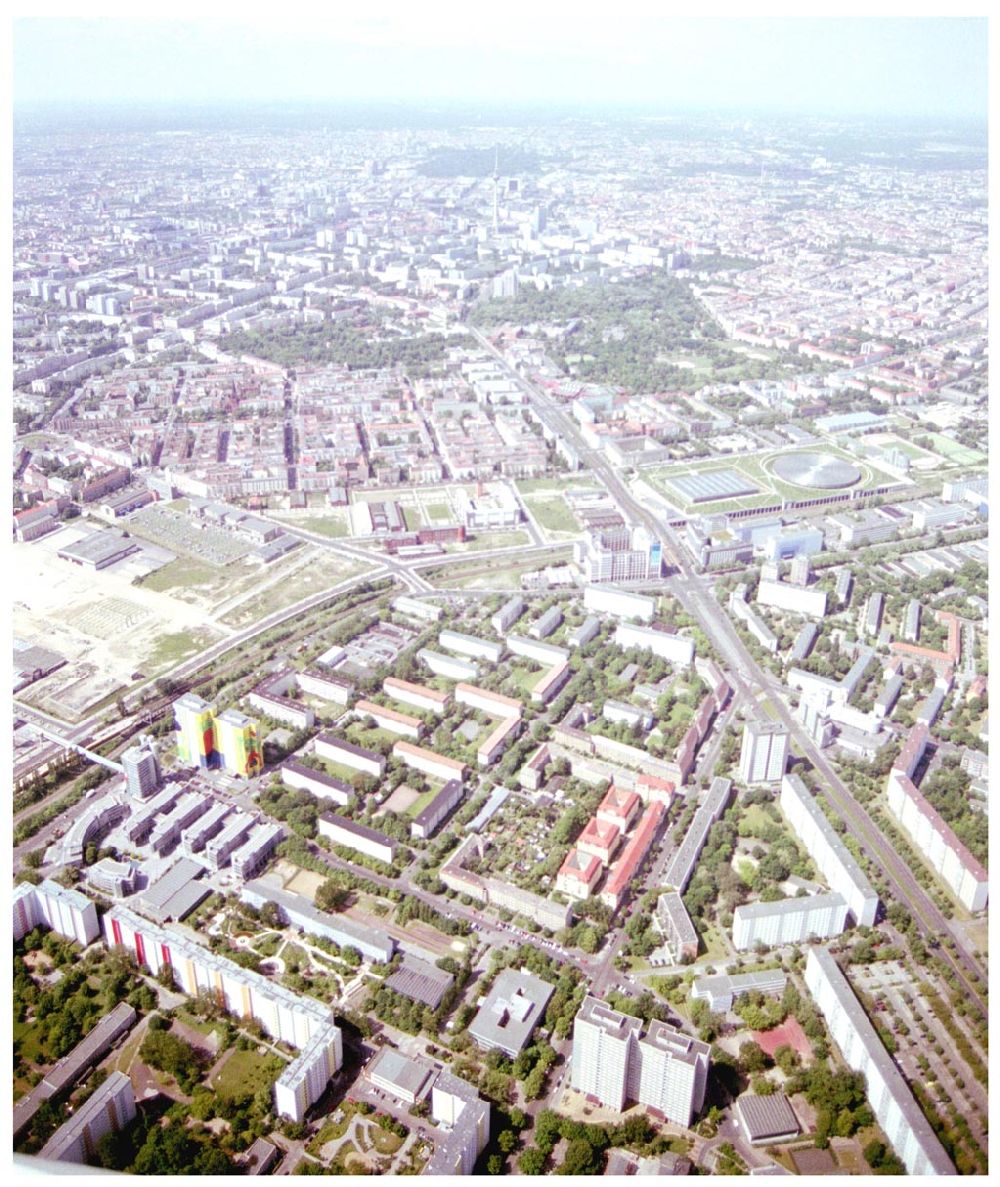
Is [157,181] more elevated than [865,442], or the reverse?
[157,181]

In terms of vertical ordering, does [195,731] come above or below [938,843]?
above

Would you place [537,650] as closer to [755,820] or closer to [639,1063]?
[755,820]

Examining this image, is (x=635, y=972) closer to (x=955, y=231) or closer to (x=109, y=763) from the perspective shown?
(x=109, y=763)

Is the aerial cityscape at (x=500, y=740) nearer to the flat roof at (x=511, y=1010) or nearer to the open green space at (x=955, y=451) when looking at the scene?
the flat roof at (x=511, y=1010)


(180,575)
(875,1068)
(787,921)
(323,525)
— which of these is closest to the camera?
(875,1068)

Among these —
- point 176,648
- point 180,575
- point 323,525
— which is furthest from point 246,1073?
point 323,525

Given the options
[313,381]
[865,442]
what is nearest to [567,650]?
[865,442]
